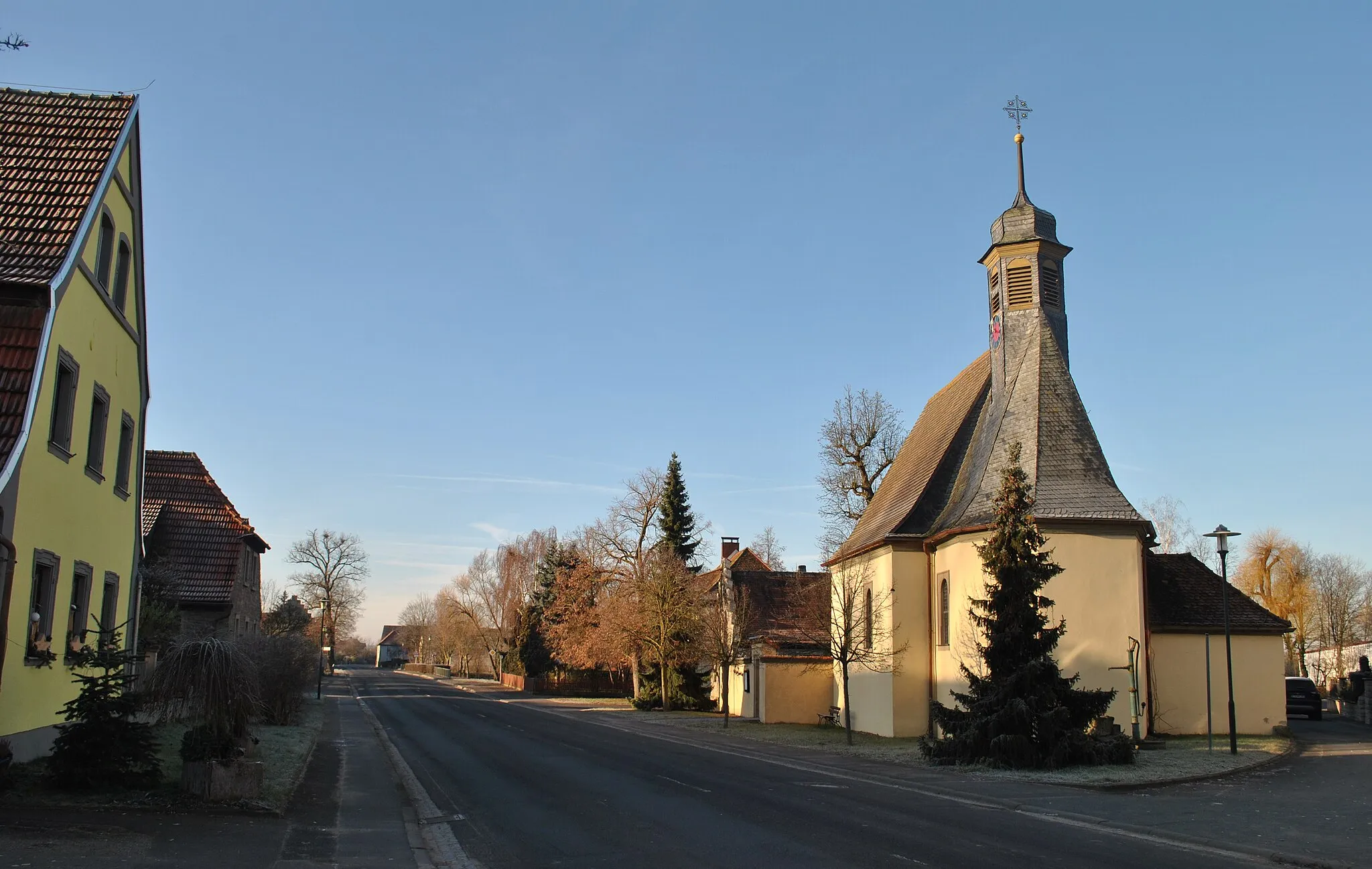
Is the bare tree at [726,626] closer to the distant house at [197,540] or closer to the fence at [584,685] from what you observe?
the distant house at [197,540]

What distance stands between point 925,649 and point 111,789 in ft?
74.6

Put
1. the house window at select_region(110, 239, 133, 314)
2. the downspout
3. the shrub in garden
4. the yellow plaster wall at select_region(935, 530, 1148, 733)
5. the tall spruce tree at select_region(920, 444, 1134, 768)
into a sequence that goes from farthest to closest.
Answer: the shrub in garden → the yellow plaster wall at select_region(935, 530, 1148, 733) → the tall spruce tree at select_region(920, 444, 1134, 768) → the house window at select_region(110, 239, 133, 314) → the downspout

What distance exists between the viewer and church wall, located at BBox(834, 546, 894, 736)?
30562mm

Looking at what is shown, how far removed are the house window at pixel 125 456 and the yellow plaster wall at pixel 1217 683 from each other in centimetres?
2537

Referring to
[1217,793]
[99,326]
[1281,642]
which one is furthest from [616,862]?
[1281,642]

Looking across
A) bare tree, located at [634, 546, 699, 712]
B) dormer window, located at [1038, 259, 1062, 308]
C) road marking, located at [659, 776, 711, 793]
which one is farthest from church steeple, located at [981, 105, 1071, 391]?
bare tree, located at [634, 546, 699, 712]

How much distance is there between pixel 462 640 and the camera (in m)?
105

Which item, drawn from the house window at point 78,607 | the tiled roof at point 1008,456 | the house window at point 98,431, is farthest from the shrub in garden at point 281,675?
the tiled roof at point 1008,456

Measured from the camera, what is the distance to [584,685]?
67.1m

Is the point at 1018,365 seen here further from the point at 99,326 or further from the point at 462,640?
the point at 462,640

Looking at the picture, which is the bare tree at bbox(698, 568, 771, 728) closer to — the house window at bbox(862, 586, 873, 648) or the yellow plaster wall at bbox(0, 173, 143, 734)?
the house window at bbox(862, 586, 873, 648)

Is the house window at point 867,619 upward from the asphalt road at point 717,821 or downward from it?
upward

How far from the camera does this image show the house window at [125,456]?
65.0ft

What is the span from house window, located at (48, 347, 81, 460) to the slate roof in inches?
1005
